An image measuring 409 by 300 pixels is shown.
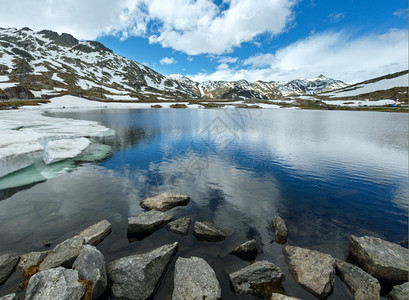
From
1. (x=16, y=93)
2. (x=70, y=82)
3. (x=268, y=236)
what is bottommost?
(x=268, y=236)

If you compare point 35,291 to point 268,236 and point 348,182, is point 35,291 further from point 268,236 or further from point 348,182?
point 348,182

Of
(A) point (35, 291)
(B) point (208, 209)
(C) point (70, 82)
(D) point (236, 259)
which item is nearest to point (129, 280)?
(A) point (35, 291)

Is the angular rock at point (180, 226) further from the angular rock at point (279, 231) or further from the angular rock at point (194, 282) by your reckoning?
the angular rock at point (279, 231)

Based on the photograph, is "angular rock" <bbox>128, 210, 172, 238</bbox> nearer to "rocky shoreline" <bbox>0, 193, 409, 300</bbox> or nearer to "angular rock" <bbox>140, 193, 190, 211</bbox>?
"angular rock" <bbox>140, 193, 190, 211</bbox>

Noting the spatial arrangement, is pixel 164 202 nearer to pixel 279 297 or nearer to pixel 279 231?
pixel 279 231

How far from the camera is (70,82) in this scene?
639 feet

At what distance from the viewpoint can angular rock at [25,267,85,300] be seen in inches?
271

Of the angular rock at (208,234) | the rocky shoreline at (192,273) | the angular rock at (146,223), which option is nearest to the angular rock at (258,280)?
the rocky shoreline at (192,273)

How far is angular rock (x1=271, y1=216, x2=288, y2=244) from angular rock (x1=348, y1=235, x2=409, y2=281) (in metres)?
3.44

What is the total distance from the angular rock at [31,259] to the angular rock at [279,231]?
41.5 feet

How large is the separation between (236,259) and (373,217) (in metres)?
11.7

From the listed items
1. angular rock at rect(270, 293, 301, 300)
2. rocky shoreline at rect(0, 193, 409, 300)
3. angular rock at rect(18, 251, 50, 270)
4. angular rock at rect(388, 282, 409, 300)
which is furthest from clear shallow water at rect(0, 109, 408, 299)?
angular rock at rect(388, 282, 409, 300)

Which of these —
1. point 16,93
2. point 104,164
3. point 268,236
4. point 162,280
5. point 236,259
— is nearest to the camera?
point 162,280

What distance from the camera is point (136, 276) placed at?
8352mm
